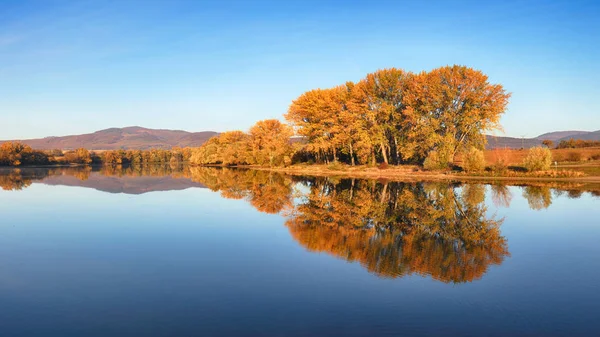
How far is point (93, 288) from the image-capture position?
428 inches

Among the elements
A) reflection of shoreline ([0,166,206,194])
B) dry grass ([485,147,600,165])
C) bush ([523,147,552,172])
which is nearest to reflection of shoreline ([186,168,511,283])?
reflection of shoreline ([0,166,206,194])

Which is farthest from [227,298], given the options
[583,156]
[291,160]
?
[291,160]

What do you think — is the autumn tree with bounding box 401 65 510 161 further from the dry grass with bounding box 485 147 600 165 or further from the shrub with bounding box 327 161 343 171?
the shrub with bounding box 327 161 343 171

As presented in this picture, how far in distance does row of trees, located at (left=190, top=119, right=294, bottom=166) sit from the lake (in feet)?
174

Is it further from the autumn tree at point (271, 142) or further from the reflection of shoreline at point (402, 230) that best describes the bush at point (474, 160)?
the autumn tree at point (271, 142)

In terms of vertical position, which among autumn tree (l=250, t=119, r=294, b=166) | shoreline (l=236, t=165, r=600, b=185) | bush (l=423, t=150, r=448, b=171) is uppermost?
autumn tree (l=250, t=119, r=294, b=166)

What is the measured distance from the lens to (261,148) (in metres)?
88.8

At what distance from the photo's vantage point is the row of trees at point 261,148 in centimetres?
7769

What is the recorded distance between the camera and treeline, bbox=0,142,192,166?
A: 108125 mm

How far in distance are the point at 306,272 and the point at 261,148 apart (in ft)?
254

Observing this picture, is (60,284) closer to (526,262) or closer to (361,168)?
(526,262)

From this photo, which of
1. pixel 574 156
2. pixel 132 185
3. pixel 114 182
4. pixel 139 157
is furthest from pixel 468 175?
pixel 139 157

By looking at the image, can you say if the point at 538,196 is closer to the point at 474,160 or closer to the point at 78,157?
the point at 474,160

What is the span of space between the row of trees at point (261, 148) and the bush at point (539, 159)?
38320mm
